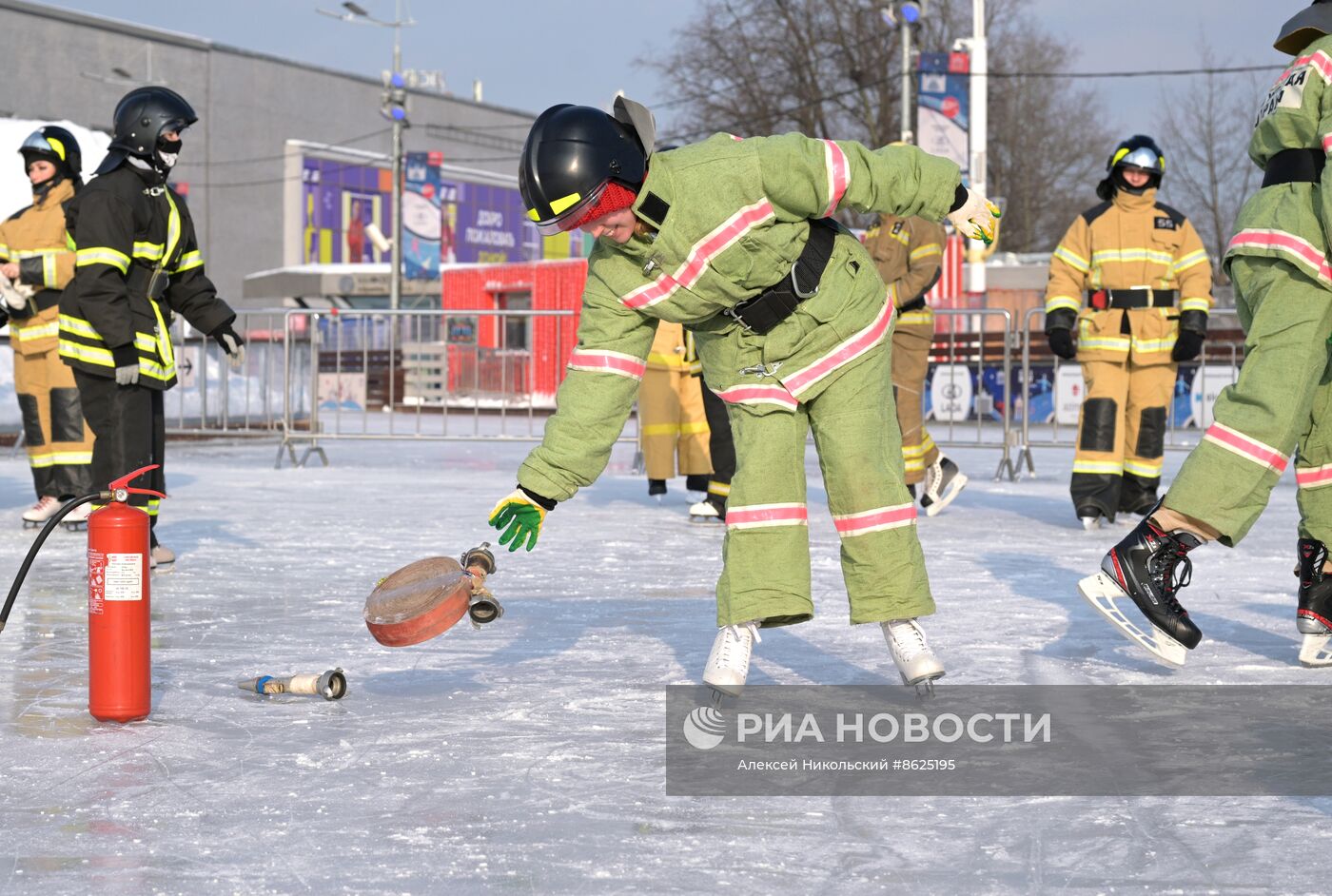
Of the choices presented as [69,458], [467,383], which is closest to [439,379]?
[467,383]

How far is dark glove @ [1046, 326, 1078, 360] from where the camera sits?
8.00 meters

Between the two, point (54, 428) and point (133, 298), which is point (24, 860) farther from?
point (54, 428)

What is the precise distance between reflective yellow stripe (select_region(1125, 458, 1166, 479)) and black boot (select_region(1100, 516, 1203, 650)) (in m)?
4.12

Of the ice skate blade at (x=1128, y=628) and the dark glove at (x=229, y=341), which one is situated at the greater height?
the dark glove at (x=229, y=341)

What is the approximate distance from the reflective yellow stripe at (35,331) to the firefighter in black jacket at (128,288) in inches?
76.3

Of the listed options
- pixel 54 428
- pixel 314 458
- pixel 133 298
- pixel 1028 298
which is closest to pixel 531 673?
pixel 133 298

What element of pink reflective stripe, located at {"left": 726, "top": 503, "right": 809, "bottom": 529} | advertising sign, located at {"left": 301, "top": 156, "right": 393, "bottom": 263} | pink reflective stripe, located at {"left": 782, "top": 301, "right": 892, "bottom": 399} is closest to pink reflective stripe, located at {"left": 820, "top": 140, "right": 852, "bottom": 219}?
pink reflective stripe, located at {"left": 782, "top": 301, "right": 892, "bottom": 399}

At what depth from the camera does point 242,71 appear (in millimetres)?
52438

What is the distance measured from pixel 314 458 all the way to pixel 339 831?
37.2ft

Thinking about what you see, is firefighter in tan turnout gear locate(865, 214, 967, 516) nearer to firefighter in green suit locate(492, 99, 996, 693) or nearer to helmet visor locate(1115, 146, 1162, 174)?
helmet visor locate(1115, 146, 1162, 174)

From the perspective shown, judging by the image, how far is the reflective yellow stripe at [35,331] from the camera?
27.3 feet

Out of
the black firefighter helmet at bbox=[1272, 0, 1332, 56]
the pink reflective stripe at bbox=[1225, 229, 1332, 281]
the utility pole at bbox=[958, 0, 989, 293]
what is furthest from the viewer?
the utility pole at bbox=[958, 0, 989, 293]

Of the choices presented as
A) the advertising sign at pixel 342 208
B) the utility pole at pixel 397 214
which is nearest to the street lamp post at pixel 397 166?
the utility pole at pixel 397 214

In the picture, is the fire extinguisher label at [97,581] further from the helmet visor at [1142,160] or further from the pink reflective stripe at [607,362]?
the helmet visor at [1142,160]
